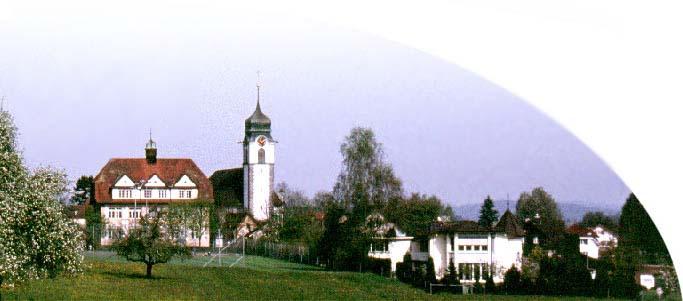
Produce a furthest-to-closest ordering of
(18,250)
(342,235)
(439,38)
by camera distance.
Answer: (342,235) → (18,250) → (439,38)

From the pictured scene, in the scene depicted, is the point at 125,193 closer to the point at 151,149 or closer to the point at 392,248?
the point at 151,149

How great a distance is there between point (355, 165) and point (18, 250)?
3146mm

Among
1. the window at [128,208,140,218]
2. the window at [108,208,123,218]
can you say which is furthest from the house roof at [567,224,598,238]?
the window at [108,208,123,218]

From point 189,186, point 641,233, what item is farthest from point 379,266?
point 641,233

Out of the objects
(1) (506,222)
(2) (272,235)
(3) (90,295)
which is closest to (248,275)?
(2) (272,235)

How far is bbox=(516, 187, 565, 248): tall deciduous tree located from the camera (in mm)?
15227

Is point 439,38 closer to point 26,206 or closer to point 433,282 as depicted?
point 433,282

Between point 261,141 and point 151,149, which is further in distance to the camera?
point 151,149

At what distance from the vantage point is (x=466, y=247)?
15531 millimetres

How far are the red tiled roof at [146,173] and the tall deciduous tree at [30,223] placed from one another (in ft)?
1.28

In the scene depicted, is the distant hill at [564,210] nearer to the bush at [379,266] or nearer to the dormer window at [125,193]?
the bush at [379,266]

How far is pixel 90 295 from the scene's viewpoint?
599 inches

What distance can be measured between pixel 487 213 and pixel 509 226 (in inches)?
16.3

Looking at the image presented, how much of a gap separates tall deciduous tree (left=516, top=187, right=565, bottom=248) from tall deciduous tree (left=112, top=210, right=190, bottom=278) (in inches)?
130
